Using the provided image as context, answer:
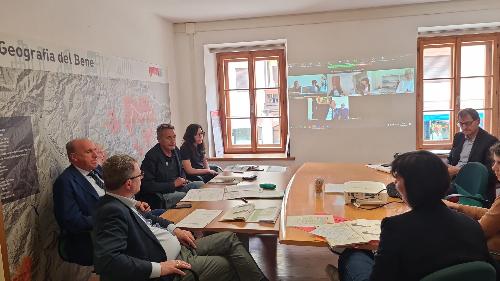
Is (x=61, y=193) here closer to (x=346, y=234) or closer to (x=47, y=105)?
(x=47, y=105)

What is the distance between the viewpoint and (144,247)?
6.27ft

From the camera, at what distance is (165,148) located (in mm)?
3635

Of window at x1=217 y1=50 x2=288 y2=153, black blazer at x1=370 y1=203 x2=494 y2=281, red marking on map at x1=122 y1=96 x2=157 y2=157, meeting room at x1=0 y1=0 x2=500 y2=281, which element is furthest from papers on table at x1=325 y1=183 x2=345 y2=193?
window at x1=217 y1=50 x2=288 y2=153

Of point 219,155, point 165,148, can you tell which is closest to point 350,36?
point 219,155

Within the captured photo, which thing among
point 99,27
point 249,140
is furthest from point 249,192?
point 249,140

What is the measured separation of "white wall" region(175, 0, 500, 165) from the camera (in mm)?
5027

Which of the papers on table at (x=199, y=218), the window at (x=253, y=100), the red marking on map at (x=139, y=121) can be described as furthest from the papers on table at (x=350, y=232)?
the window at (x=253, y=100)

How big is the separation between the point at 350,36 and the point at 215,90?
216 cm

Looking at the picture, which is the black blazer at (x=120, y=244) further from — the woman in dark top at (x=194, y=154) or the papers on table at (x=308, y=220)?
the woman in dark top at (x=194, y=154)

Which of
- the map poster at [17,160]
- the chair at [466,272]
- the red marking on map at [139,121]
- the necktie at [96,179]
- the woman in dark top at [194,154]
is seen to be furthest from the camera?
the red marking on map at [139,121]

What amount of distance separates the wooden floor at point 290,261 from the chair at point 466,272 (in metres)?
1.85

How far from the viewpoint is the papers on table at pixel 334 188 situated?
2869mm

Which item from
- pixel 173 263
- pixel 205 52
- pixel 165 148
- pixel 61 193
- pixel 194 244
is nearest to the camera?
pixel 173 263

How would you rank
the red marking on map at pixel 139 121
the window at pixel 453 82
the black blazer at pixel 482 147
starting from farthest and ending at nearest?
the window at pixel 453 82, the red marking on map at pixel 139 121, the black blazer at pixel 482 147
